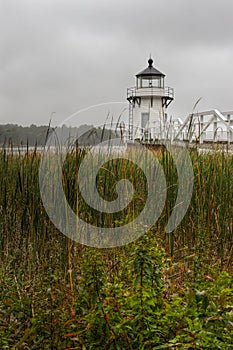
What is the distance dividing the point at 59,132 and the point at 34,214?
1.56ft

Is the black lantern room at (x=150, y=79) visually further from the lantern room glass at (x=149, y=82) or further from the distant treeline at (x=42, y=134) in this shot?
the distant treeline at (x=42, y=134)

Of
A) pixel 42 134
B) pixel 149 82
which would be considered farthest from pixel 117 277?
pixel 149 82

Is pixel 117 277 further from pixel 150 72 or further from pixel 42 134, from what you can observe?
pixel 150 72

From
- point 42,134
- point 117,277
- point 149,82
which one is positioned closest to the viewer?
point 117,277

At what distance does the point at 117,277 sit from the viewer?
166 cm

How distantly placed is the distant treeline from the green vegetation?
101 millimetres

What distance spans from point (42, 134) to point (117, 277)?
123 cm

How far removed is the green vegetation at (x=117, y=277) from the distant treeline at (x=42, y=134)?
0.33 feet

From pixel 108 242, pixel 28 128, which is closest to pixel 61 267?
pixel 108 242

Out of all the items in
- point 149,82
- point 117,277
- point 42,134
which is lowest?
point 117,277

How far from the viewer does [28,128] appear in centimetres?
322

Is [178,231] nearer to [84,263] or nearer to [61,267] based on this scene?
[61,267]

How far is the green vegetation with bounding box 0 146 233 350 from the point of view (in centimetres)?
130

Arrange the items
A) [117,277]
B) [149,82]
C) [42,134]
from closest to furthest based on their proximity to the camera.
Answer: [117,277] → [42,134] → [149,82]
